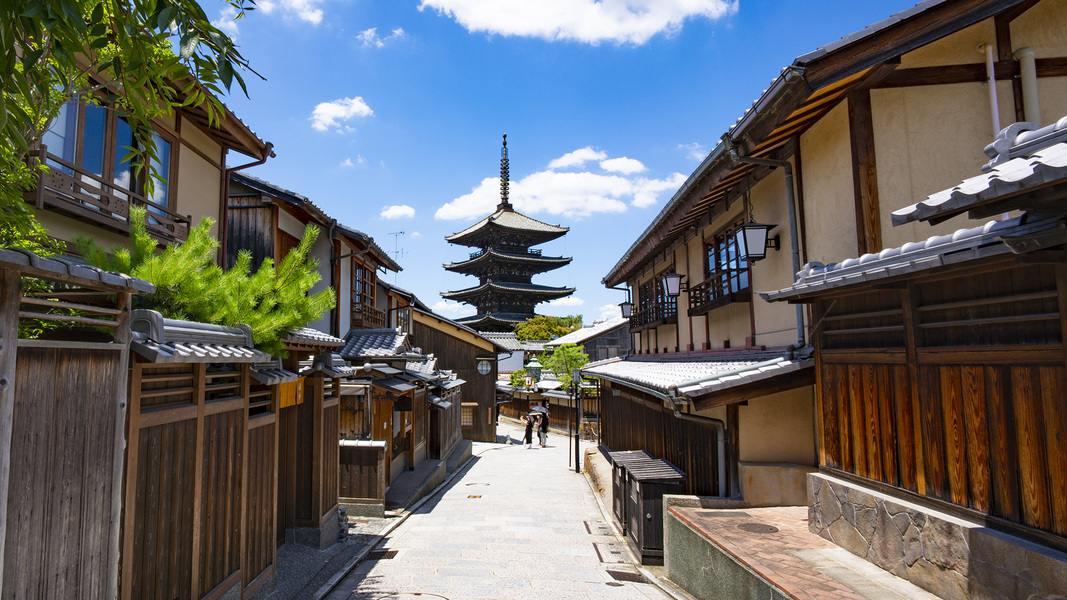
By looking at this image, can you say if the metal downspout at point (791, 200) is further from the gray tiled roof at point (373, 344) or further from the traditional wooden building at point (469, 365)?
the traditional wooden building at point (469, 365)

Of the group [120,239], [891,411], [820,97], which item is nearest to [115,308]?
[120,239]

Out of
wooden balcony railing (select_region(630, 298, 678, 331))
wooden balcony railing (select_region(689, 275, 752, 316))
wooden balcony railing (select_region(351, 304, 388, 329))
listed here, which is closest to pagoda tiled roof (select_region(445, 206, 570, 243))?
wooden balcony railing (select_region(351, 304, 388, 329))

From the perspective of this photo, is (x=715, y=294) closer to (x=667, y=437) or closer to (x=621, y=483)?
(x=667, y=437)

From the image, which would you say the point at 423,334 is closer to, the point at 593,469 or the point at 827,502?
the point at 593,469

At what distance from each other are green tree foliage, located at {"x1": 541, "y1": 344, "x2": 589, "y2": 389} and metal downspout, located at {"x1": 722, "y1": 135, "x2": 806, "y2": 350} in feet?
96.1

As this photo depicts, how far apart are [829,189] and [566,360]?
103ft

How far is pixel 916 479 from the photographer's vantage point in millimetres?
5930

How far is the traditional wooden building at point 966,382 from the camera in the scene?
409cm

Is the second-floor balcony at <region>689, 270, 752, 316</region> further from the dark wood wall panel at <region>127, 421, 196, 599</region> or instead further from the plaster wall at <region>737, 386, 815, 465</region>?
the dark wood wall panel at <region>127, 421, 196, 599</region>

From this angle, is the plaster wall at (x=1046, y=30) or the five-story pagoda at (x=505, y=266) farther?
the five-story pagoda at (x=505, y=266)

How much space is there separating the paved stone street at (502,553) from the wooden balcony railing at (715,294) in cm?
522

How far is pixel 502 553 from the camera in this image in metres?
10.7

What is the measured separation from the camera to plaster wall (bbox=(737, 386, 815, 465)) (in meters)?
9.23

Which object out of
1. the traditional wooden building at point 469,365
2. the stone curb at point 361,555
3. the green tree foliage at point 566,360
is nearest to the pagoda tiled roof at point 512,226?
the green tree foliage at point 566,360
